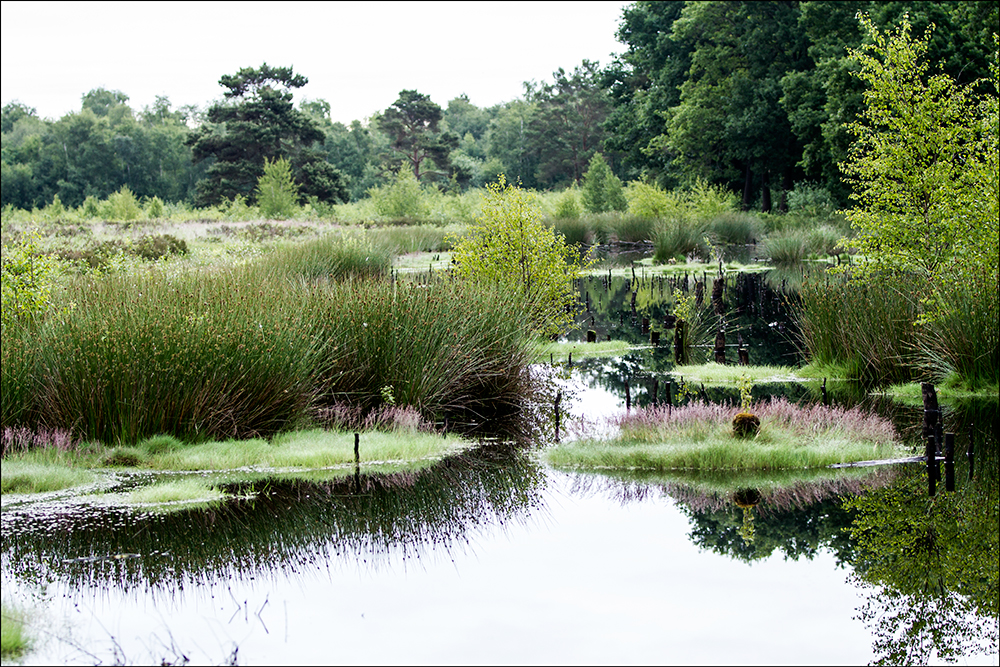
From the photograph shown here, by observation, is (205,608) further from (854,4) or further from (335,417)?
(854,4)

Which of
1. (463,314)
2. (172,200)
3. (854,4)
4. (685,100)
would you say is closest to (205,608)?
(463,314)

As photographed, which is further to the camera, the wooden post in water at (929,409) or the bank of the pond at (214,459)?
the wooden post in water at (929,409)

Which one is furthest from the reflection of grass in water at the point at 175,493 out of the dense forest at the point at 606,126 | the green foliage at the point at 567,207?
the green foliage at the point at 567,207

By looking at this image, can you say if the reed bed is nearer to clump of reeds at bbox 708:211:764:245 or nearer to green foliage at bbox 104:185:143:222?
clump of reeds at bbox 708:211:764:245

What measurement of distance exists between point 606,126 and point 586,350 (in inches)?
1760

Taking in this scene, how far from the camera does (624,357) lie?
17828mm

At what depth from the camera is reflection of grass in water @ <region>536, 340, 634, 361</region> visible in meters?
17.8

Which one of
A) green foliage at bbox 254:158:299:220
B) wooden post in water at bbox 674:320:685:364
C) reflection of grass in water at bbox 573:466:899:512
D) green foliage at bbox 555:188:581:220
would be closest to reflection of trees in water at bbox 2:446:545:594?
reflection of grass in water at bbox 573:466:899:512

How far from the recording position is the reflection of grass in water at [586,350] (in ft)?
58.5

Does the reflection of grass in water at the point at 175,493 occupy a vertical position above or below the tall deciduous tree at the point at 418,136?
below

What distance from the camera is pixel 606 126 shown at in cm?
6116

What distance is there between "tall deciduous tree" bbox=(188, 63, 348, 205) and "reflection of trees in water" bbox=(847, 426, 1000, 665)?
5800 cm

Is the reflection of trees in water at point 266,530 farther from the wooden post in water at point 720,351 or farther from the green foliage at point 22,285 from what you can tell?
the wooden post in water at point 720,351

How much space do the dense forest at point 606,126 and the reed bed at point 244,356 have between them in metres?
14.7
